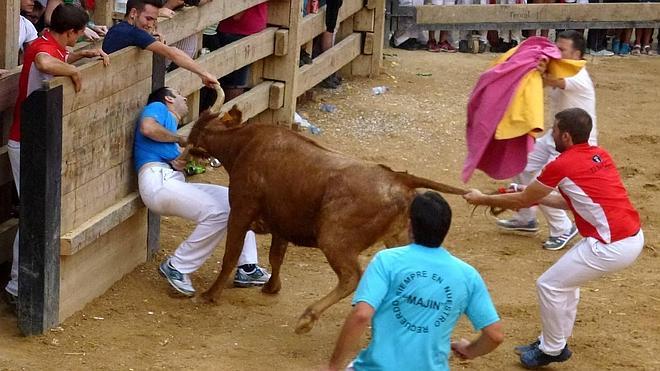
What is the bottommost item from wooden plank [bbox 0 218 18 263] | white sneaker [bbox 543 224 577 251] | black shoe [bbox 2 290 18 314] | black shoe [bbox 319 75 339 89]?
black shoe [bbox 319 75 339 89]

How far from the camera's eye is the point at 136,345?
7879mm

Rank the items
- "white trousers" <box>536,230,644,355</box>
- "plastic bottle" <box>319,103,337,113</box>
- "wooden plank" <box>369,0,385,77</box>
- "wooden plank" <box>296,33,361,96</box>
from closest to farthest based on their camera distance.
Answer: "white trousers" <box>536,230,644,355</box>, "wooden plank" <box>296,33,361,96</box>, "plastic bottle" <box>319,103,337,113</box>, "wooden plank" <box>369,0,385,77</box>

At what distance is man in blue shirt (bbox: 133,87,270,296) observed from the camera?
8.69 m

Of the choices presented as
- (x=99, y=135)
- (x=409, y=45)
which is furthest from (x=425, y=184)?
(x=409, y=45)

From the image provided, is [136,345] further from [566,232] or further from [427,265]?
[566,232]

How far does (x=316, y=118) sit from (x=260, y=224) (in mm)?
5639

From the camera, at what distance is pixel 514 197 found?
7.75 metres

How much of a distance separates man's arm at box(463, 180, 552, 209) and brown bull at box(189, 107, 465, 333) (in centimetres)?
10

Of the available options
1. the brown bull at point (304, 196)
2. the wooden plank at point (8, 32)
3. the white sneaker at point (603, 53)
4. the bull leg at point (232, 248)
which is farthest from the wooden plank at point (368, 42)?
the wooden plank at point (8, 32)

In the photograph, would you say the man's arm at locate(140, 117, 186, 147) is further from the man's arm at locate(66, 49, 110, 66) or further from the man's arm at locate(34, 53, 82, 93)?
the man's arm at locate(34, 53, 82, 93)

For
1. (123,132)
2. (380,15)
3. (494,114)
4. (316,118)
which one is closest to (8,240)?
(123,132)

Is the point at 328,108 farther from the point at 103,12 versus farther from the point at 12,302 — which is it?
the point at 12,302

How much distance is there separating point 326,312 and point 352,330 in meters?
3.42

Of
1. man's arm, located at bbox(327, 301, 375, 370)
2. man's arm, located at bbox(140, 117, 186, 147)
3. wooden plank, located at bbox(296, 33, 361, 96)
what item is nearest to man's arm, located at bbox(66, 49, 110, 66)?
man's arm, located at bbox(140, 117, 186, 147)
